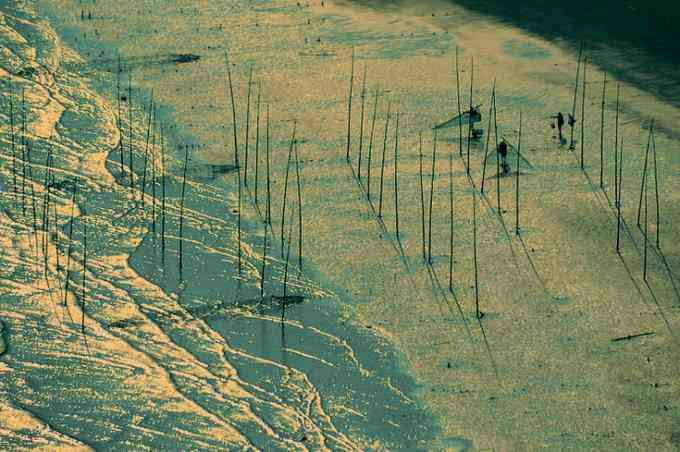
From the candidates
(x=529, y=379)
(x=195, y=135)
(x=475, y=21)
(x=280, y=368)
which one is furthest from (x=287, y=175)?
(x=475, y=21)

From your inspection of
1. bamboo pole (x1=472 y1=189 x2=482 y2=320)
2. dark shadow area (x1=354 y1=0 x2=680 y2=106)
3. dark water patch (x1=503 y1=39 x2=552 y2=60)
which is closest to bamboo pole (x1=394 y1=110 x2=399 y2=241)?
bamboo pole (x1=472 y1=189 x2=482 y2=320)

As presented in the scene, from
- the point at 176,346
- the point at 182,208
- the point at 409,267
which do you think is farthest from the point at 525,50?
the point at 176,346

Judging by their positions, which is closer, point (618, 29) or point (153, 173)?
point (153, 173)

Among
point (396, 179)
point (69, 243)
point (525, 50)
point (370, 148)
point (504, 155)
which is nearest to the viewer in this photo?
point (69, 243)

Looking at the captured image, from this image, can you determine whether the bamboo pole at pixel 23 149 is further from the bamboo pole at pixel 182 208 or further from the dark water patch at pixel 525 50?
the dark water patch at pixel 525 50

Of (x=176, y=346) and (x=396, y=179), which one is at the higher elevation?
(x=396, y=179)

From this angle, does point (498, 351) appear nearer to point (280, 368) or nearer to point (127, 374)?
point (280, 368)

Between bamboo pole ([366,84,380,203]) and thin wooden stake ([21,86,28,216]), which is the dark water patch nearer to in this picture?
bamboo pole ([366,84,380,203])

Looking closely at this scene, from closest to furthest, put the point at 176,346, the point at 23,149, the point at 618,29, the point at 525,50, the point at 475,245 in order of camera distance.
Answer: the point at 176,346 < the point at 475,245 < the point at 23,149 < the point at 525,50 < the point at 618,29

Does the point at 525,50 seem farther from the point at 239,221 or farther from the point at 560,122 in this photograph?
the point at 239,221
